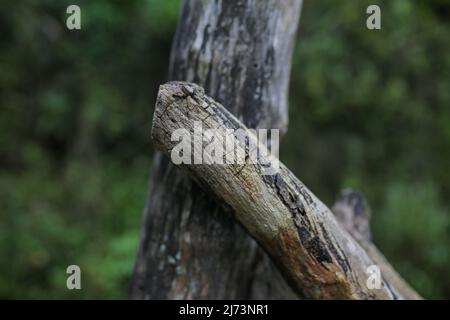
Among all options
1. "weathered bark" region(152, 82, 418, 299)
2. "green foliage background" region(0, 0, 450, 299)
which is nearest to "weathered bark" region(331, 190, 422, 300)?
"weathered bark" region(152, 82, 418, 299)

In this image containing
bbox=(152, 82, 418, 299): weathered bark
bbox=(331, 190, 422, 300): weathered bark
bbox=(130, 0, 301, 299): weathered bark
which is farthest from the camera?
bbox=(331, 190, 422, 300): weathered bark

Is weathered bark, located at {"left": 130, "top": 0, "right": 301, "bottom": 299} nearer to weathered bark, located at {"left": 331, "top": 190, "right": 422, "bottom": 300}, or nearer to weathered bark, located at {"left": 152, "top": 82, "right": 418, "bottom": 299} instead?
weathered bark, located at {"left": 152, "top": 82, "right": 418, "bottom": 299}

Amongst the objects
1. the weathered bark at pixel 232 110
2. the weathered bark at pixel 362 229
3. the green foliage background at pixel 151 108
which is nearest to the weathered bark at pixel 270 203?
the weathered bark at pixel 232 110

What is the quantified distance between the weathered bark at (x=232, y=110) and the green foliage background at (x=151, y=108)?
269 cm

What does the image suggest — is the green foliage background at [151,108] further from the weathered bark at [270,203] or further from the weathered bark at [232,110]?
the weathered bark at [270,203]

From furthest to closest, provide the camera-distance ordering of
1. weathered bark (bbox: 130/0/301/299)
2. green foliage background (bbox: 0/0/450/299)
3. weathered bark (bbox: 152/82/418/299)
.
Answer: green foliage background (bbox: 0/0/450/299), weathered bark (bbox: 130/0/301/299), weathered bark (bbox: 152/82/418/299)

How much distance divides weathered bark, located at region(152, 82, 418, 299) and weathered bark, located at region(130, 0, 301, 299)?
248 millimetres

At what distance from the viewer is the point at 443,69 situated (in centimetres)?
587

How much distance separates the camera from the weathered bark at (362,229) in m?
2.62

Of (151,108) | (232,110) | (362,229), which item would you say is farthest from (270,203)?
(151,108)

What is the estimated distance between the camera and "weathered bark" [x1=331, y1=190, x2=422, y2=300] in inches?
103

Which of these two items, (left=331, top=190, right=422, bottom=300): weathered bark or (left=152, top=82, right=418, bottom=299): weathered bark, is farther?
(left=331, top=190, right=422, bottom=300): weathered bark

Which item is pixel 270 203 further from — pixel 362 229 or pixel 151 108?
pixel 151 108
